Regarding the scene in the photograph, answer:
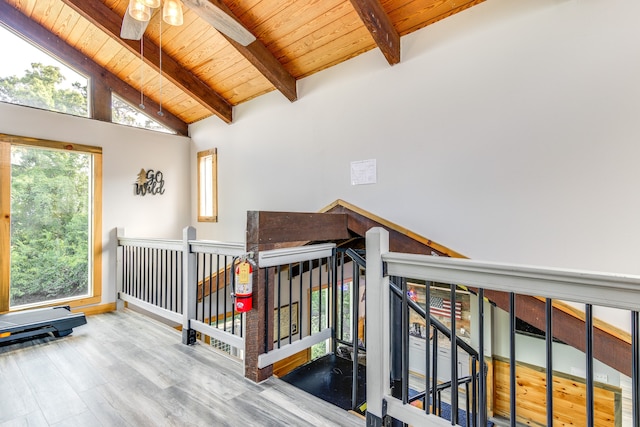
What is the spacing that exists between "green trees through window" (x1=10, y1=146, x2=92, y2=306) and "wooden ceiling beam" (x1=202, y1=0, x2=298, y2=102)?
2510mm

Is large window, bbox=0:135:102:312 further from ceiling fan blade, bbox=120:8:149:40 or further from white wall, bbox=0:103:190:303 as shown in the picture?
ceiling fan blade, bbox=120:8:149:40

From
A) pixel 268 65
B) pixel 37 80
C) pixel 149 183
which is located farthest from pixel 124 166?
pixel 268 65

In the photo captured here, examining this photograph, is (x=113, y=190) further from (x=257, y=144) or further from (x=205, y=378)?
(x=205, y=378)

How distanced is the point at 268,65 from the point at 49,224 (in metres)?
3.12

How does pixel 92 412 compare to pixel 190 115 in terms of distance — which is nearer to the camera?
pixel 92 412

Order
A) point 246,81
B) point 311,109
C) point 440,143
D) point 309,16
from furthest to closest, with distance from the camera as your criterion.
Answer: point 246,81 → point 311,109 → point 309,16 → point 440,143

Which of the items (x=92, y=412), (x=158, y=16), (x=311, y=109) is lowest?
(x=92, y=412)

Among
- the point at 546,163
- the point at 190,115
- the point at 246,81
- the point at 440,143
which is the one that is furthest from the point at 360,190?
the point at 190,115

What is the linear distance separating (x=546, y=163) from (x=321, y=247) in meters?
→ 1.78

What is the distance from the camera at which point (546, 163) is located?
2369 millimetres

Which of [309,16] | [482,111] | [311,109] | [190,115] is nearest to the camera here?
[482,111]

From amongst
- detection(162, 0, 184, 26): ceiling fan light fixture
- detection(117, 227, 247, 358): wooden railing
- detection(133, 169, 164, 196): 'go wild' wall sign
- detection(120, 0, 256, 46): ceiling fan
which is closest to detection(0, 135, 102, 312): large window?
detection(117, 227, 247, 358): wooden railing

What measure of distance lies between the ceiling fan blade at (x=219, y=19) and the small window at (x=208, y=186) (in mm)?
2584

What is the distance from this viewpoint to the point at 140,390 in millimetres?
2160
